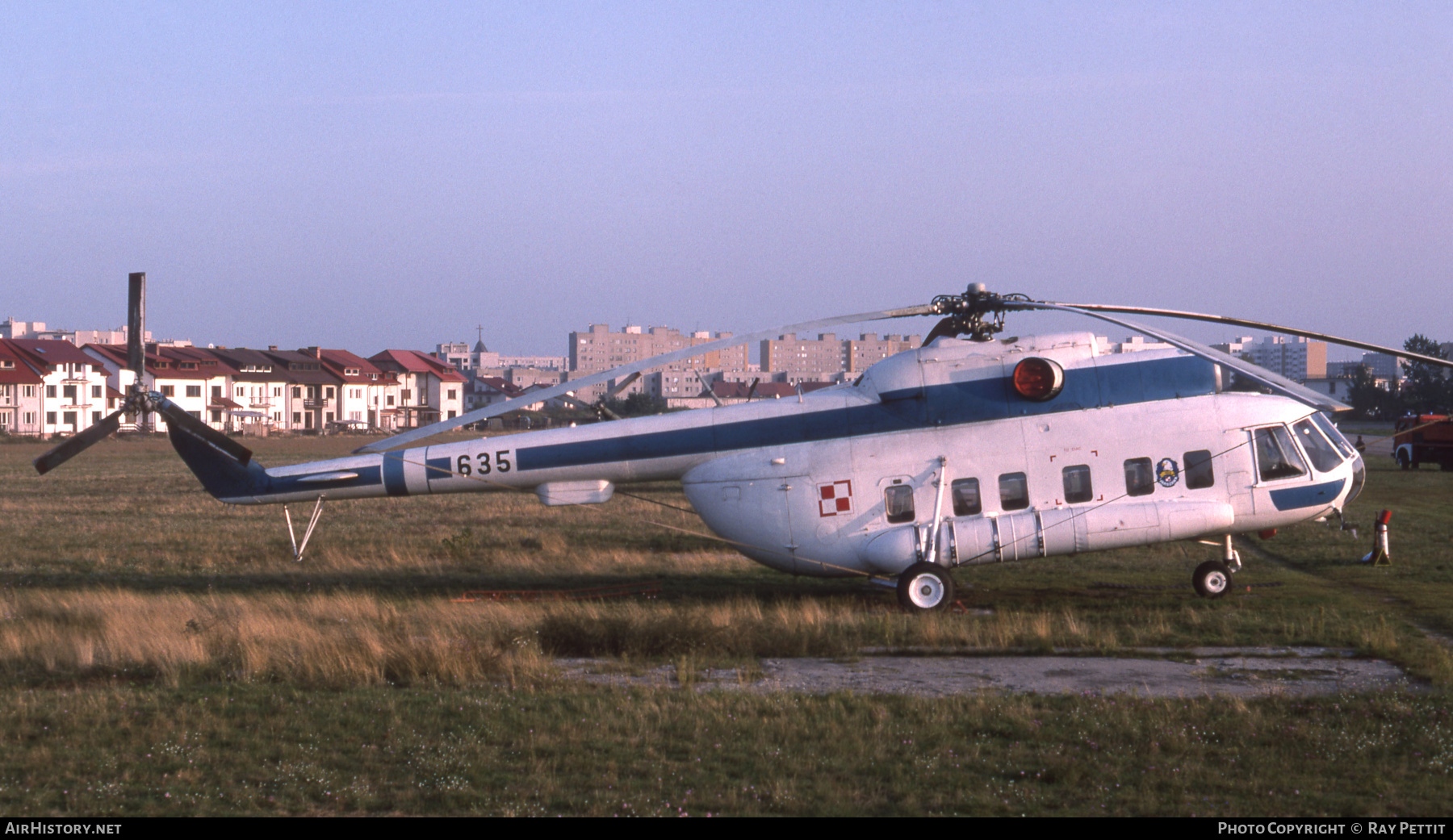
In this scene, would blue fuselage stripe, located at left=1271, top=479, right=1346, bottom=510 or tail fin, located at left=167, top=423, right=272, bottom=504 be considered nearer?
blue fuselage stripe, located at left=1271, top=479, right=1346, bottom=510

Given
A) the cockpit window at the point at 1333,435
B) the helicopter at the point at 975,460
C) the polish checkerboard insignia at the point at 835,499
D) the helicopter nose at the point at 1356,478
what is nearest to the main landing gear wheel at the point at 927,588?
the helicopter at the point at 975,460

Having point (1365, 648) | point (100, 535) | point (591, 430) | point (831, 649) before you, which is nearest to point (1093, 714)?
point (831, 649)

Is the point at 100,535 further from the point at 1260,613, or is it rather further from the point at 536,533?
the point at 1260,613

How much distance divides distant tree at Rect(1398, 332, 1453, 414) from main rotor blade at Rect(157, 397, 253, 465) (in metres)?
98.3

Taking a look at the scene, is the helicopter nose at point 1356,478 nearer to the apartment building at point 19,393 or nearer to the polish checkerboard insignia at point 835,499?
the polish checkerboard insignia at point 835,499

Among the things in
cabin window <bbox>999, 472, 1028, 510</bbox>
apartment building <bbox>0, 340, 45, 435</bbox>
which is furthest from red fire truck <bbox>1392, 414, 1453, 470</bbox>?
apartment building <bbox>0, 340, 45, 435</bbox>

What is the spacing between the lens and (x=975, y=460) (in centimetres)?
1711

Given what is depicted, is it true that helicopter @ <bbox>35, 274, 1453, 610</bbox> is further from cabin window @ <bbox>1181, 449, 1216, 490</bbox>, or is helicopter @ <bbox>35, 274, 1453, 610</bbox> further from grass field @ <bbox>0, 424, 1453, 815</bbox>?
grass field @ <bbox>0, 424, 1453, 815</bbox>

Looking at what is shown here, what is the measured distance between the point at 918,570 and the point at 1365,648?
5720mm

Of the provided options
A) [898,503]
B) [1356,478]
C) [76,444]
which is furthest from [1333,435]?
[76,444]

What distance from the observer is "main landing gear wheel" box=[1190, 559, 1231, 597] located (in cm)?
1773

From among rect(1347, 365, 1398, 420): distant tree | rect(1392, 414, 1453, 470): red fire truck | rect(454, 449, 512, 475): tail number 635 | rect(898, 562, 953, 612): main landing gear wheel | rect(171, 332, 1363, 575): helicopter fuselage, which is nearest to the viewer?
rect(898, 562, 953, 612): main landing gear wheel

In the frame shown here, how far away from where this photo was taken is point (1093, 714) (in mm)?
10766

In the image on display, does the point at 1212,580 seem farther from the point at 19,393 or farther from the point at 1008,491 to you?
the point at 19,393
